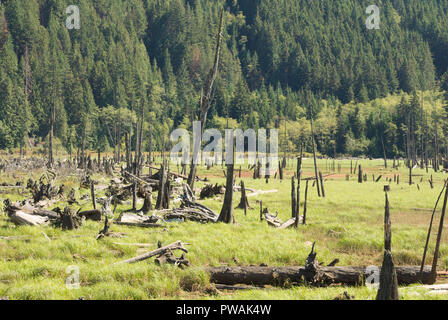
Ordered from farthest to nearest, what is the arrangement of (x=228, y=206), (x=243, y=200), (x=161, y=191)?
(x=243, y=200) < (x=161, y=191) < (x=228, y=206)

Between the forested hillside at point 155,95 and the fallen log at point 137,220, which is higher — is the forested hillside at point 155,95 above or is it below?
above

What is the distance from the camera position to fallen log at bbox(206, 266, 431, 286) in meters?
9.62

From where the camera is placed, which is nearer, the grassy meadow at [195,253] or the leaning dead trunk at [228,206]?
the grassy meadow at [195,253]

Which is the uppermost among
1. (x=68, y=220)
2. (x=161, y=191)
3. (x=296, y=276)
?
(x=161, y=191)

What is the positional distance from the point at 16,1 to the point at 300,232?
164499 millimetres

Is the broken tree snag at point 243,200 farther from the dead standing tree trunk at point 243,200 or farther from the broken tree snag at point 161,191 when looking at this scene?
the broken tree snag at point 161,191

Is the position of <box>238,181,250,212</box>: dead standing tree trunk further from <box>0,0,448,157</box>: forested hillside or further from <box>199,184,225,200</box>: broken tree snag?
<box>0,0,448,157</box>: forested hillside

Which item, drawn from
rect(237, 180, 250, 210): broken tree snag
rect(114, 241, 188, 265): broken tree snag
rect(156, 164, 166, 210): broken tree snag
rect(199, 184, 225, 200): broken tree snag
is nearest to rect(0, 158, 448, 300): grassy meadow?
rect(114, 241, 188, 265): broken tree snag

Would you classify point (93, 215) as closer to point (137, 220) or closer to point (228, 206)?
point (137, 220)

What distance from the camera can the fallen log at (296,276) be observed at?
9617 millimetres

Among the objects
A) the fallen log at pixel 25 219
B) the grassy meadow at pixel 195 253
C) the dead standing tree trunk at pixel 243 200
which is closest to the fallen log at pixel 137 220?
the grassy meadow at pixel 195 253

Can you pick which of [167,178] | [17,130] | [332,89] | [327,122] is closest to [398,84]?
[332,89]

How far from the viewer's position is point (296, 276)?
31.8ft

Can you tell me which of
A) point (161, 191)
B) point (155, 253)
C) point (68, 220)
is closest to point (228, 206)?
point (161, 191)
